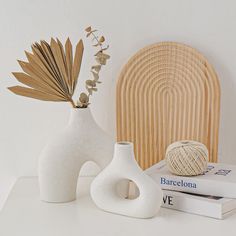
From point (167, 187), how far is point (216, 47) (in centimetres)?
47

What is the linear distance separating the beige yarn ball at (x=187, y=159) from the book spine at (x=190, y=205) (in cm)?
6

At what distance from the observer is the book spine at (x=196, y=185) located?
1101mm

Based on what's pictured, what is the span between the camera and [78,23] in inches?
54.5

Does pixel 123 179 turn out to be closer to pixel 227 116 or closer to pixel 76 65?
pixel 76 65

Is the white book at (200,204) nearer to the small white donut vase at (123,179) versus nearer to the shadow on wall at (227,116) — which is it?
the small white donut vase at (123,179)

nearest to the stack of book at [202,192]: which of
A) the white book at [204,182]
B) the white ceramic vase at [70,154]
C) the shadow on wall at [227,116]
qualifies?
the white book at [204,182]

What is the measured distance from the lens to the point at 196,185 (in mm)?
1124

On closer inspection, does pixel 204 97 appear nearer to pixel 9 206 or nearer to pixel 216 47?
pixel 216 47

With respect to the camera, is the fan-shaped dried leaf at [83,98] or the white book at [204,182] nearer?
the white book at [204,182]

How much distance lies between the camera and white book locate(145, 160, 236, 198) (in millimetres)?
1103

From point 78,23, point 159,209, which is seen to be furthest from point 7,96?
point 159,209

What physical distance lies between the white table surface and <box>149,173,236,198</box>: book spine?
0.20ft

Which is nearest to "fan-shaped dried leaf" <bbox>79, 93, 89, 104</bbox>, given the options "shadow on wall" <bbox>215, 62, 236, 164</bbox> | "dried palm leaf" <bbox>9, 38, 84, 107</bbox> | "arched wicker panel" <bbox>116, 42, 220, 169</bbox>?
"dried palm leaf" <bbox>9, 38, 84, 107</bbox>

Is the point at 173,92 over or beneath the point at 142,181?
over
